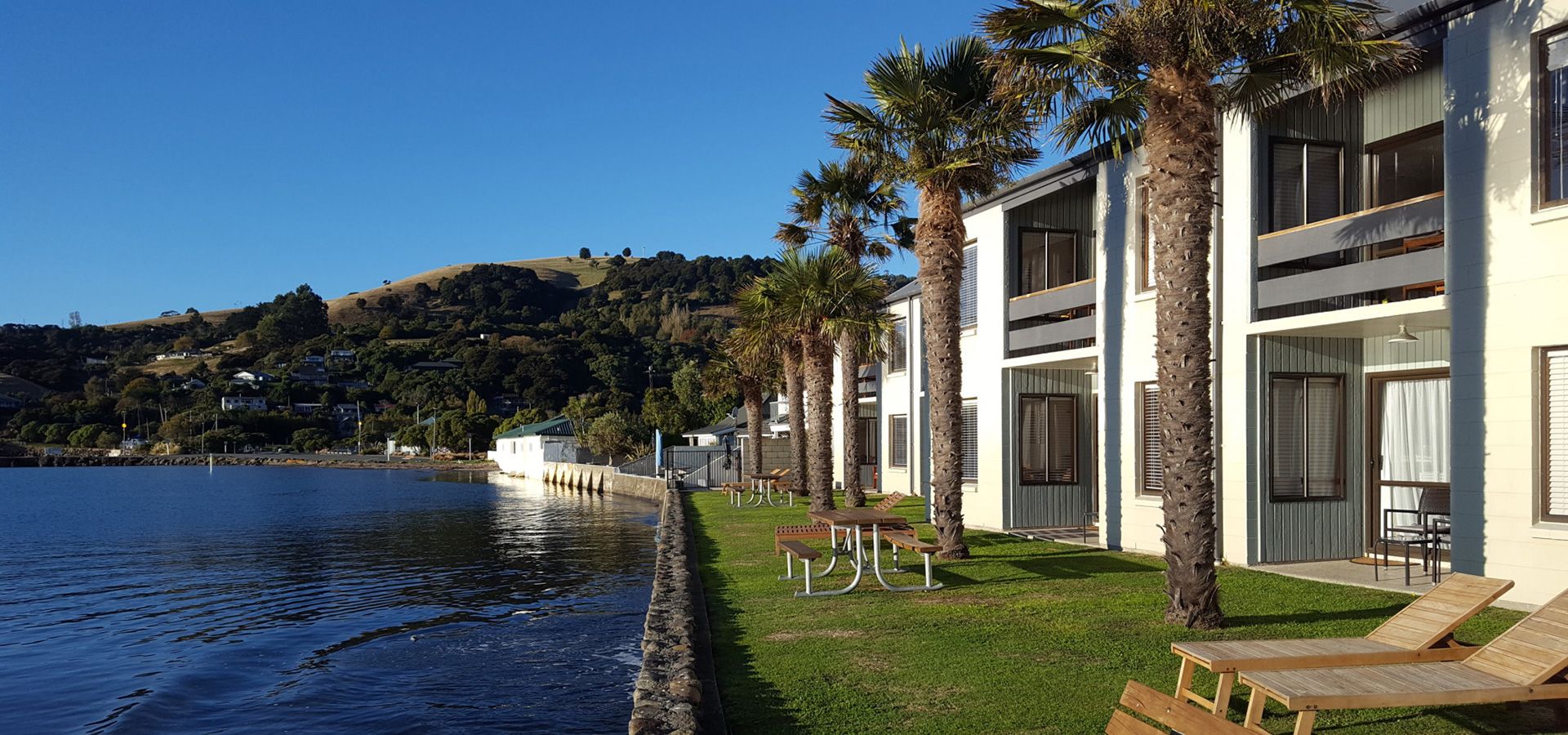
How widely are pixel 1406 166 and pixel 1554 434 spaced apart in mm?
5129

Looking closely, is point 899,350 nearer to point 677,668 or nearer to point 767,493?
point 767,493

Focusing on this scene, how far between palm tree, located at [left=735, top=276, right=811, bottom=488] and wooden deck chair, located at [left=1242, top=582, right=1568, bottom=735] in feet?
66.6

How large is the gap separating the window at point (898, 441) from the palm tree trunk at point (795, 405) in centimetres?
297

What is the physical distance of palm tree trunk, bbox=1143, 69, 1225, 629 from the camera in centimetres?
1008

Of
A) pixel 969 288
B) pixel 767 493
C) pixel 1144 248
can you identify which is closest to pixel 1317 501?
pixel 1144 248

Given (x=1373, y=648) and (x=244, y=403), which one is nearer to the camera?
(x=1373, y=648)

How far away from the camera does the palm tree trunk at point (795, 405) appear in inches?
1209

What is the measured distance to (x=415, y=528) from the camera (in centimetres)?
3900

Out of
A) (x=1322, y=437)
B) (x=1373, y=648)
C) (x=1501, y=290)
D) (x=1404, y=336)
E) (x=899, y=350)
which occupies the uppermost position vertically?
(x=899, y=350)

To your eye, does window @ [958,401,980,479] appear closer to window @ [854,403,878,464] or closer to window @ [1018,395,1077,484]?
window @ [1018,395,1077,484]

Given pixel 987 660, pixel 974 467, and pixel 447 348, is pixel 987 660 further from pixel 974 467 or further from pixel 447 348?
pixel 447 348

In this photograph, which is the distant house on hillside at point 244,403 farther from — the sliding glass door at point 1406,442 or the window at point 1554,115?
the window at point 1554,115

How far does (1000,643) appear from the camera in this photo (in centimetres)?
975

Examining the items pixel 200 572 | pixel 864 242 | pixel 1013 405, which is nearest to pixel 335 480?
pixel 200 572
